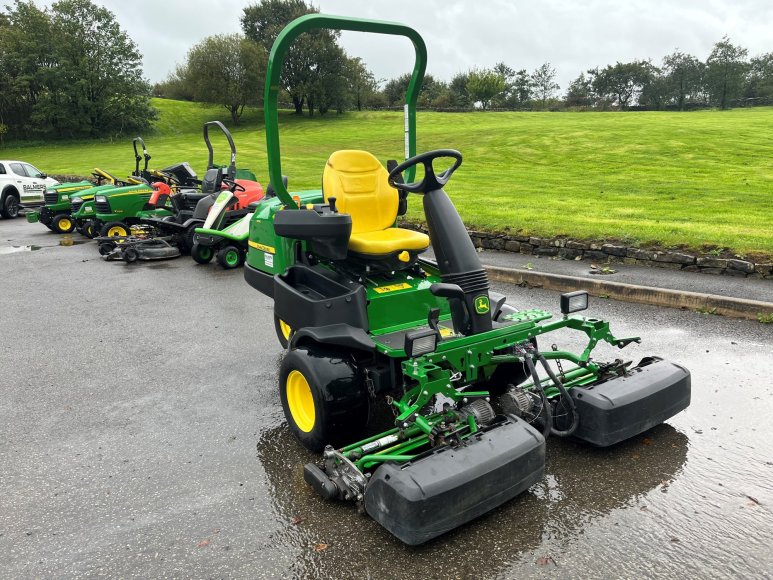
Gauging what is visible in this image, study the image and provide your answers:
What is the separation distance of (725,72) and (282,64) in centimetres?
7561

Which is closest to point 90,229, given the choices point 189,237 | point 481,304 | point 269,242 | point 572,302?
point 189,237

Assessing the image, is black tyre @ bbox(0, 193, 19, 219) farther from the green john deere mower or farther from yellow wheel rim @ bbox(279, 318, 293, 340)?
the green john deere mower

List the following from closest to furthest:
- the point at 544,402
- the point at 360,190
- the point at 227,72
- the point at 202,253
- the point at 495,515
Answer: the point at 495,515 → the point at 544,402 → the point at 360,190 → the point at 202,253 → the point at 227,72

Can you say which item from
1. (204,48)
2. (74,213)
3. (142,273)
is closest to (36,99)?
(204,48)

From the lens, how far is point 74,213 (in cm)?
1263

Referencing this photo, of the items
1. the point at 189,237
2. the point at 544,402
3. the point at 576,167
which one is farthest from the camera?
the point at 576,167

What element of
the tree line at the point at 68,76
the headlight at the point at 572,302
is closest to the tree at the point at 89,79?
the tree line at the point at 68,76

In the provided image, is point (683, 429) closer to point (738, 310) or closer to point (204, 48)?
point (738, 310)

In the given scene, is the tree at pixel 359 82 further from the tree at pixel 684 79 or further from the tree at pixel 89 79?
the tree at pixel 684 79

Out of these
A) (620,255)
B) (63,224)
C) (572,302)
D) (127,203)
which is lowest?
(63,224)

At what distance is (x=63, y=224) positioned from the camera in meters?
14.1

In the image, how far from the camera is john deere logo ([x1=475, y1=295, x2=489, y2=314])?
10.8 feet

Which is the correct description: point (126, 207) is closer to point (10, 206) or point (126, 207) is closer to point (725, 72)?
point (10, 206)

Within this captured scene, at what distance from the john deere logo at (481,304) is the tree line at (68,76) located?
150 ft
